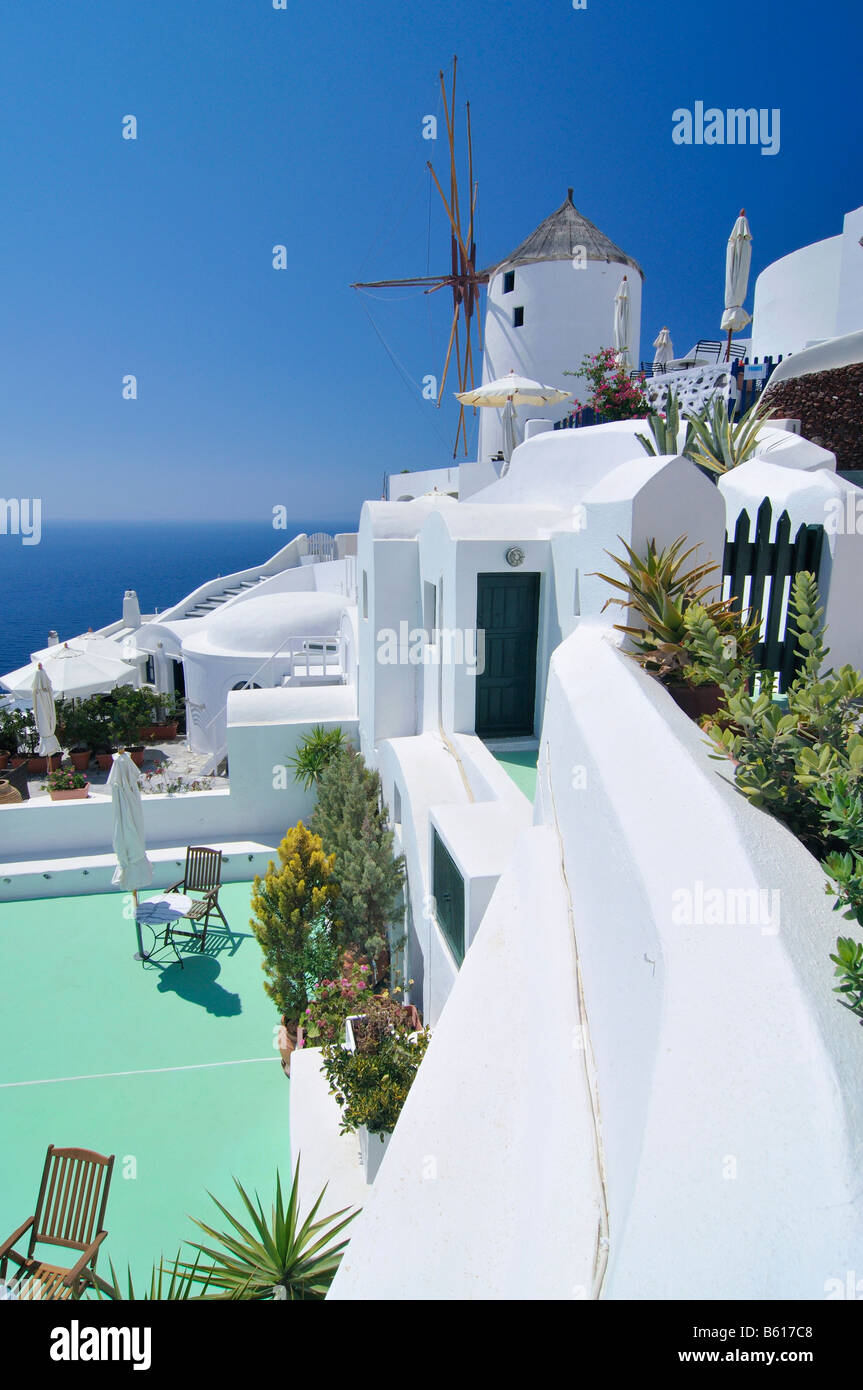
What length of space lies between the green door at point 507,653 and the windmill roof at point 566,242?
2118cm

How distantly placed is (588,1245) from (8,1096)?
7.65 m

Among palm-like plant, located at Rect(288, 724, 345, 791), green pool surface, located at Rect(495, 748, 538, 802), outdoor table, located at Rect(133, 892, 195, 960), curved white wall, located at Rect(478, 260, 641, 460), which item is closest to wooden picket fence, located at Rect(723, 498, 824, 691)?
green pool surface, located at Rect(495, 748, 538, 802)

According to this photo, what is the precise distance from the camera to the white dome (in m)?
21.8

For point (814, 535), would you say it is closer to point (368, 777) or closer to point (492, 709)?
point (492, 709)

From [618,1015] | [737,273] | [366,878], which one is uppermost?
[737,273]

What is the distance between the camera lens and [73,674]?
58.3 feet

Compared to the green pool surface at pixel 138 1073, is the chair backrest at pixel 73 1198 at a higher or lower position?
higher

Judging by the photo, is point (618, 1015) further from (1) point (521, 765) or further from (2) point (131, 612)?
(2) point (131, 612)

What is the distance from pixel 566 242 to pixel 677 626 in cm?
2688

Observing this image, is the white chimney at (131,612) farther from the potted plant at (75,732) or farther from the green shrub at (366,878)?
the green shrub at (366,878)

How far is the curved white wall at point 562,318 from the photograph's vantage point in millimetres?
26062

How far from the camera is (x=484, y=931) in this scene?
14.5ft

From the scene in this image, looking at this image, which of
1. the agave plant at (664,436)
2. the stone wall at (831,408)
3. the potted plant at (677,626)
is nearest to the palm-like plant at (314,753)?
the agave plant at (664,436)

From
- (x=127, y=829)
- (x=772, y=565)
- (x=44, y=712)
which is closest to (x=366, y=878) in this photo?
(x=127, y=829)
